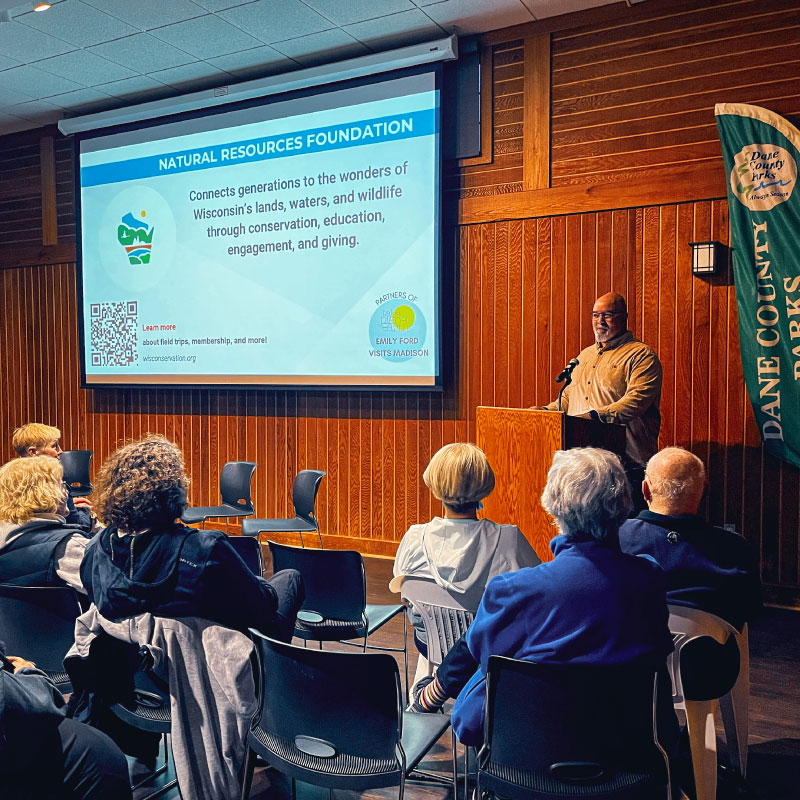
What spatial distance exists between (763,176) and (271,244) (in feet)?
11.9

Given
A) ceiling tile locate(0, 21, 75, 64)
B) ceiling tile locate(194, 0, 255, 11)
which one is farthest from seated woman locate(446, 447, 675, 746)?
ceiling tile locate(0, 21, 75, 64)

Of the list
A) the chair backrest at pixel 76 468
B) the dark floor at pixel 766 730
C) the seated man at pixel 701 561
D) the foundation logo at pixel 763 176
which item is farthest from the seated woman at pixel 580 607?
the chair backrest at pixel 76 468

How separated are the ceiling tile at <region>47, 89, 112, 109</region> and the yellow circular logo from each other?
3535 mm

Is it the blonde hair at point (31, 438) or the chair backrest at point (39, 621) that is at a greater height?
the blonde hair at point (31, 438)

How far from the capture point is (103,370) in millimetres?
7195

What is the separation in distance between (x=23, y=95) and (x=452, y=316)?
4.41 metres

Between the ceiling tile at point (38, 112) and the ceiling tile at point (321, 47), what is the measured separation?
265cm

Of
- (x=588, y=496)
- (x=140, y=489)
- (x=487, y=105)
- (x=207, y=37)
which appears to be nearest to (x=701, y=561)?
(x=588, y=496)

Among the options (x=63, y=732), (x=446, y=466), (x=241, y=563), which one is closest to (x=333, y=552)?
(x=446, y=466)

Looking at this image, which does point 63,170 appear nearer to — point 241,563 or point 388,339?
point 388,339

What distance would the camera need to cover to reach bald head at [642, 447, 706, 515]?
238 cm

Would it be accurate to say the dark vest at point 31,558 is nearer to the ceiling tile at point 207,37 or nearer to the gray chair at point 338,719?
the gray chair at point 338,719

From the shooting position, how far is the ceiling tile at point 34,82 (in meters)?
6.30

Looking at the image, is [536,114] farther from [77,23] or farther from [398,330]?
[77,23]
